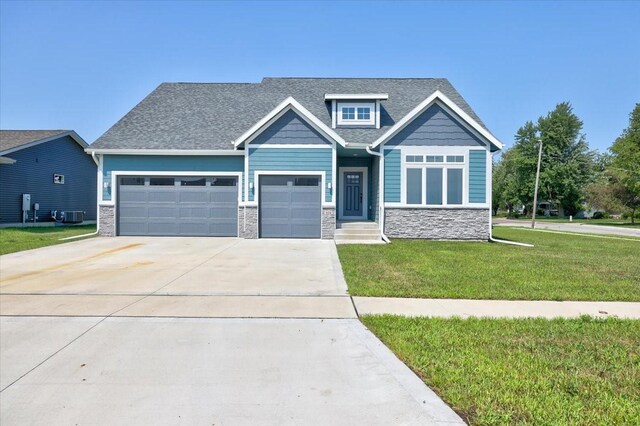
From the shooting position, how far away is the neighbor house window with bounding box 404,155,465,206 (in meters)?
15.1

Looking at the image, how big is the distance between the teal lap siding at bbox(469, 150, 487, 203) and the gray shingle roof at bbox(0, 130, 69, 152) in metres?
23.0

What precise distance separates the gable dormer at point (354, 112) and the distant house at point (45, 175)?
56.9ft

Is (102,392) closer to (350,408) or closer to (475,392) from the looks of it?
(350,408)

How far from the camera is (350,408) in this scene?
3.13 m

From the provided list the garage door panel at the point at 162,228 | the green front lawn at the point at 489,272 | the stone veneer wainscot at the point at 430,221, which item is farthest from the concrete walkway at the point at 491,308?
the garage door panel at the point at 162,228

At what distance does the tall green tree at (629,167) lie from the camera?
40.8 metres

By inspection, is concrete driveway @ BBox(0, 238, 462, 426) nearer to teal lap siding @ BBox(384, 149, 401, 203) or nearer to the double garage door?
teal lap siding @ BBox(384, 149, 401, 203)

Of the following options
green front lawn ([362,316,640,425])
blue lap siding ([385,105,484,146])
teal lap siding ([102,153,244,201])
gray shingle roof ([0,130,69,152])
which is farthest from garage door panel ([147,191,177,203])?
green front lawn ([362,316,640,425])

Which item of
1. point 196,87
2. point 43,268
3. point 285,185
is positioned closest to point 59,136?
point 196,87

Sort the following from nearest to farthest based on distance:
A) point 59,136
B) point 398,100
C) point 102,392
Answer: point 102,392 < point 398,100 < point 59,136

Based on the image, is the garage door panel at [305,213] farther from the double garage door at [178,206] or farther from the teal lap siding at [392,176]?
the teal lap siding at [392,176]

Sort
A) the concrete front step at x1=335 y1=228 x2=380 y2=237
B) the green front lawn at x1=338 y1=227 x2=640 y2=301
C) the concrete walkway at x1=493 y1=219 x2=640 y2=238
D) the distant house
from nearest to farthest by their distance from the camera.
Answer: the green front lawn at x1=338 y1=227 x2=640 y2=301
the concrete front step at x1=335 y1=228 x2=380 y2=237
the distant house
the concrete walkway at x1=493 y1=219 x2=640 y2=238

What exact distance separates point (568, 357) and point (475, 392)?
58.7 inches

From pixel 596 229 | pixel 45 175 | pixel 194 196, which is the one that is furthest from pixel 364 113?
pixel 596 229
